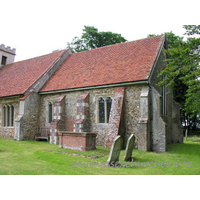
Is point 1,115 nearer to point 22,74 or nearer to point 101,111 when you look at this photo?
point 22,74

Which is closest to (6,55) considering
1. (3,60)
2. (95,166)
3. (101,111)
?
(3,60)

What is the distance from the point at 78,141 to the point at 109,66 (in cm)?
696

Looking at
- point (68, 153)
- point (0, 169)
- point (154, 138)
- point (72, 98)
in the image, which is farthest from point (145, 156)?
point (72, 98)

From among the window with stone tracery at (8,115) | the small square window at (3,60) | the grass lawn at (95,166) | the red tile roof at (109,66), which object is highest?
the small square window at (3,60)

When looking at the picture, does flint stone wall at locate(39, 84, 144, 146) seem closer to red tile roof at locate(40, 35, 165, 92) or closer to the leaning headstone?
red tile roof at locate(40, 35, 165, 92)

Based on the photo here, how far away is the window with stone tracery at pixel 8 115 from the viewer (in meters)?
18.2

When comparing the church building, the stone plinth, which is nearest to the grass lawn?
the stone plinth

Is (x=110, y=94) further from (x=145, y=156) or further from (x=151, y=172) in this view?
(x=151, y=172)

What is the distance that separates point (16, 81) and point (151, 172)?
16905mm

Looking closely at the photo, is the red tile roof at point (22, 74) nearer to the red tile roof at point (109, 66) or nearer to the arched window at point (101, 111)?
the red tile roof at point (109, 66)

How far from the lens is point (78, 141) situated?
11.2 meters

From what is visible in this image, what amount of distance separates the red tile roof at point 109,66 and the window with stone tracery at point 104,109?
3.94 feet

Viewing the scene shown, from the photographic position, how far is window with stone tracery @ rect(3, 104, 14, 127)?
59.9 feet

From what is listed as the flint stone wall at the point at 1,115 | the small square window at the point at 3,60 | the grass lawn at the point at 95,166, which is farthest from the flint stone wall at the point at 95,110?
the small square window at the point at 3,60
